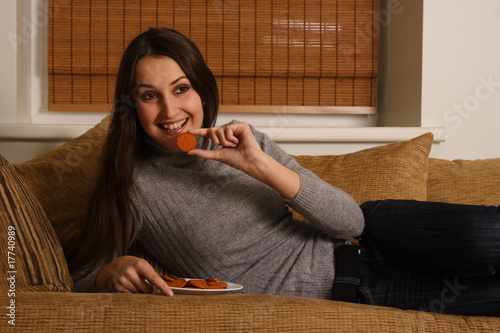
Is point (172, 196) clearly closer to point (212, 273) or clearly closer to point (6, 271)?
point (212, 273)

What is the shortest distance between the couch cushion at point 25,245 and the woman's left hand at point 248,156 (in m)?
0.36

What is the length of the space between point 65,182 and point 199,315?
81 centimetres

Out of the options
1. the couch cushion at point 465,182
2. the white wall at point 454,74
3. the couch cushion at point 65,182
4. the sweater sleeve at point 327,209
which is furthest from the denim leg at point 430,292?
the white wall at point 454,74

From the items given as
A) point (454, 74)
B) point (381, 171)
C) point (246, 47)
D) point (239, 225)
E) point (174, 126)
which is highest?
point (246, 47)

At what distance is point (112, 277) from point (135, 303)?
0.30 m

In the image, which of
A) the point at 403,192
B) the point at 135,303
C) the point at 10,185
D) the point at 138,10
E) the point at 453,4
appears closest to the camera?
the point at 135,303

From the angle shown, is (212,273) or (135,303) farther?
(212,273)

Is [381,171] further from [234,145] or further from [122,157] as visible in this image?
[122,157]

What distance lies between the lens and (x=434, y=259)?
4.10 ft

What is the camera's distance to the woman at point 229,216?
1295 mm

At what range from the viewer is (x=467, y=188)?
5.72 ft

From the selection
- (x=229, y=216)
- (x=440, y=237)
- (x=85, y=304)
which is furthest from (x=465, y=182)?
(x=85, y=304)

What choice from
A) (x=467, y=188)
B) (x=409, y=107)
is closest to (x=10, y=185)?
(x=467, y=188)

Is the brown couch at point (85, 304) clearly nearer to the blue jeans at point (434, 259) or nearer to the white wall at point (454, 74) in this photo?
the blue jeans at point (434, 259)
